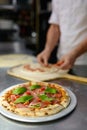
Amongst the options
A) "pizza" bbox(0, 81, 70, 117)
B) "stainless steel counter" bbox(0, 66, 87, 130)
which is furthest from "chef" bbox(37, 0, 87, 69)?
"stainless steel counter" bbox(0, 66, 87, 130)

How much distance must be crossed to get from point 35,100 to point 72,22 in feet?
2.29

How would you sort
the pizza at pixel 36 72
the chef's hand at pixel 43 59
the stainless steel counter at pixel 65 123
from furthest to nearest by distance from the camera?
the chef's hand at pixel 43 59 < the pizza at pixel 36 72 < the stainless steel counter at pixel 65 123

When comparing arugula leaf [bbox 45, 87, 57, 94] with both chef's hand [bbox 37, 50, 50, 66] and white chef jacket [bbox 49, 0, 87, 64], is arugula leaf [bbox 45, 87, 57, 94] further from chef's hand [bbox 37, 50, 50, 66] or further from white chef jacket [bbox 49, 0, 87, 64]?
white chef jacket [bbox 49, 0, 87, 64]

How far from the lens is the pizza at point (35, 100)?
0.77m

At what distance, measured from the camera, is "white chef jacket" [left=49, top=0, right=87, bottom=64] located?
136 cm

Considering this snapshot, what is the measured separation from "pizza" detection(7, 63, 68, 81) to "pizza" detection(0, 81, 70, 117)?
15cm

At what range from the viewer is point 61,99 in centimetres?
85

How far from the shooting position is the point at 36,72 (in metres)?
1.17

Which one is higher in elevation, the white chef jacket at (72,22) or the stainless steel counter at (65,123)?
the white chef jacket at (72,22)

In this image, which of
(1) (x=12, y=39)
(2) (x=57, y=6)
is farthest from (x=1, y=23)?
(2) (x=57, y=6)

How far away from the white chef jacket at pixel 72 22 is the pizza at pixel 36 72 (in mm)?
260

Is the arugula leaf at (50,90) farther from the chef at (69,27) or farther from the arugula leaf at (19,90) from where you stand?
the chef at (69,27)

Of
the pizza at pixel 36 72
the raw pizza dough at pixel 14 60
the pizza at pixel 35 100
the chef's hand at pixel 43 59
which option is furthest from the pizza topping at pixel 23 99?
the raw pizza dough at pixel 14 60

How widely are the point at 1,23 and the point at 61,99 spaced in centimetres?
160
